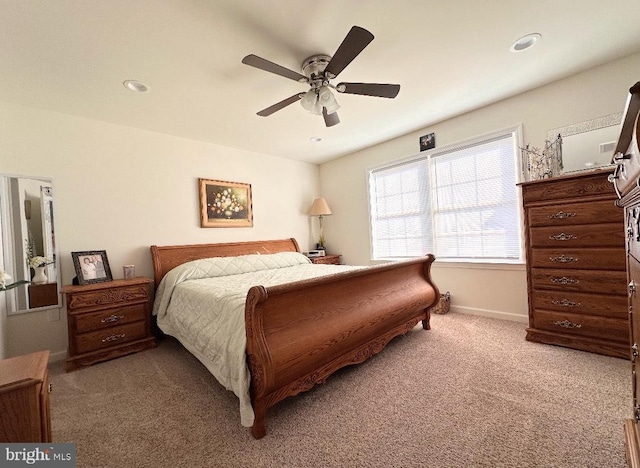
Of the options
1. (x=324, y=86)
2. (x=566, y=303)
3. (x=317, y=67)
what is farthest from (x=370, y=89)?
(x=566, y=303)

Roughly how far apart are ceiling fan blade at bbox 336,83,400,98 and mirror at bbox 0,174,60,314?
2983 mm

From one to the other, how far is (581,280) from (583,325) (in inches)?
14.7

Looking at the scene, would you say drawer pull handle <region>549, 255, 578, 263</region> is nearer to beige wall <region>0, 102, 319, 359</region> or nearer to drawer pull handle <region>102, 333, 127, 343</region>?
beige wall <region>0, 102, 319, 359</region>

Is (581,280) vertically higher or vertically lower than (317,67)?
lower

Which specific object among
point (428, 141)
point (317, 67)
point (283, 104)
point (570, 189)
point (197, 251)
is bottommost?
point (197, 251)

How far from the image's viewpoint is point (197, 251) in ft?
11.4

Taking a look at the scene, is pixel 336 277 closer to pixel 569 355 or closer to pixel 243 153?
pixel 569 355

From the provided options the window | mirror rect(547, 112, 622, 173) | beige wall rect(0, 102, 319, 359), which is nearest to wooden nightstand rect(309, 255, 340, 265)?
the window

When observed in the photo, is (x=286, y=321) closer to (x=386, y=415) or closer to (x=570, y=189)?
(x=386, y=415)

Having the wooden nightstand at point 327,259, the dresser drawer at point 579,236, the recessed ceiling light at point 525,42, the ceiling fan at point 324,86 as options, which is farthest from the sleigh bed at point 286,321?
the recessed ceiling light at point 525,42

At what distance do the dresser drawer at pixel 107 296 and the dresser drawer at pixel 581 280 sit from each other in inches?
151

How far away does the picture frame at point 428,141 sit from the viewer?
3.59 meters

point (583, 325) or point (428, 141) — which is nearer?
point (583, 325)

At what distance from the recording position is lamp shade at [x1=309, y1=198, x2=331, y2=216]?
460 cm
